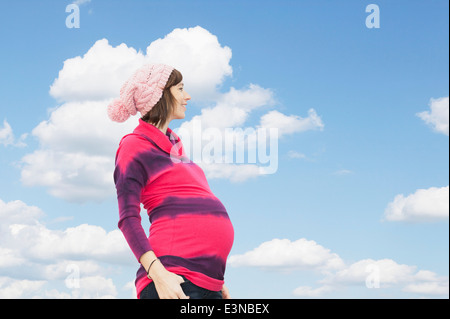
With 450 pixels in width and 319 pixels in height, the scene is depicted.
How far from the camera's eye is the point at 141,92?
11.2 ft

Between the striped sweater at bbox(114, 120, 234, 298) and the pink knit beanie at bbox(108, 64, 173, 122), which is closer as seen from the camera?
the striped sweater at bbox(114, 120, 234, 298)

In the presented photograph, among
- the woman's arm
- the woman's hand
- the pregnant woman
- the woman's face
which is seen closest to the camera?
the woman's arm

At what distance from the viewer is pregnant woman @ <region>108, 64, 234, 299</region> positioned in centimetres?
295

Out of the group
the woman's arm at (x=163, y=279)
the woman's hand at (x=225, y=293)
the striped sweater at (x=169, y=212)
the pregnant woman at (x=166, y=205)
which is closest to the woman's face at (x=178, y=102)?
the pregnant woman at (x=166, y=205)

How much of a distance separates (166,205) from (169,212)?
5cm

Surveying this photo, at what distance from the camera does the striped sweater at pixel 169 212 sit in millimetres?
2994

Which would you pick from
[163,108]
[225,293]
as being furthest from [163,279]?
[163,108]

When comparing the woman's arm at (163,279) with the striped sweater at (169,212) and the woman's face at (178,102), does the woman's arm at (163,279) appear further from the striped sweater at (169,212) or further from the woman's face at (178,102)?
the woman's face at (178,102)

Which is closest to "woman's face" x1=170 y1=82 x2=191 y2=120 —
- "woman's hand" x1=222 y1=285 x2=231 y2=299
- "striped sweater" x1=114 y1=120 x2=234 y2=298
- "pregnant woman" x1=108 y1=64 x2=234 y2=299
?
"pregnant woman" x1=108 y1=64 x2=234 y2=299

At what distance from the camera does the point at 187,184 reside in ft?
10.6

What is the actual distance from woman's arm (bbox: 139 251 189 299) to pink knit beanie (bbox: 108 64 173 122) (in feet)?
3.40

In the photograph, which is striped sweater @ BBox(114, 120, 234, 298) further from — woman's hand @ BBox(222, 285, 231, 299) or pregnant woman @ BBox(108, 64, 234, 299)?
woman's hand @ BBox(222, 285, 231, 299)
